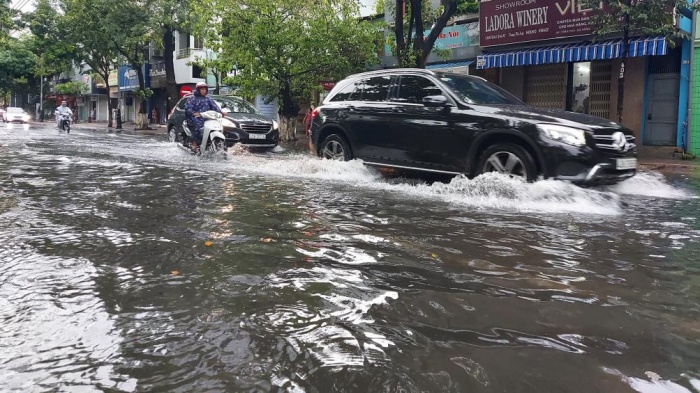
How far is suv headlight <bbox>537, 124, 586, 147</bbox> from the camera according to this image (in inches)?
248

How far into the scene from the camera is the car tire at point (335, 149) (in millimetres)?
9078

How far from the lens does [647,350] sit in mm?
2561

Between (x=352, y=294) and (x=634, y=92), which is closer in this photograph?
(x=352, y=294)

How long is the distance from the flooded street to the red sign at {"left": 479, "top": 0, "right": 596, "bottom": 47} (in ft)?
37.2

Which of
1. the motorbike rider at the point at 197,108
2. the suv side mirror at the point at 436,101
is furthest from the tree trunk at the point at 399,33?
the suv side mirror at the point at 436,101

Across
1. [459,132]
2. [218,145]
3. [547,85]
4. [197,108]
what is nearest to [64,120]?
[197,108]

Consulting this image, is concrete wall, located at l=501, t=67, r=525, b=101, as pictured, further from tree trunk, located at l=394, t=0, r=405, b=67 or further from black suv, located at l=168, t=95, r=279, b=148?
black suv, located at l=168, t=95, r=279, b=148

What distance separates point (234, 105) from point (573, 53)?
9.41 meters

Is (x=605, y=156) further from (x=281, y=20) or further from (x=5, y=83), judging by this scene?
(x=5, y=83)

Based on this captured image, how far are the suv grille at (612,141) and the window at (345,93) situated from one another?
3895mm

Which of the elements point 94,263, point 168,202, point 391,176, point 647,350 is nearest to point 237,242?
point 94,263

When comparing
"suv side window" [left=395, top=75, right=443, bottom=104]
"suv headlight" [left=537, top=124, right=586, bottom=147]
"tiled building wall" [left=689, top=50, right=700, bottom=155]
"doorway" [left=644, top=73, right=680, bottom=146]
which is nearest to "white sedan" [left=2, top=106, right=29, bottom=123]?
"doorway" [left=644, top=73, right=680, bottom=146]

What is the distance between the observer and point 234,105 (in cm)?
1591

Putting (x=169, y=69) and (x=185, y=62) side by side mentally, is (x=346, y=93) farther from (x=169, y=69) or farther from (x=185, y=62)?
(x=185, y=62)
